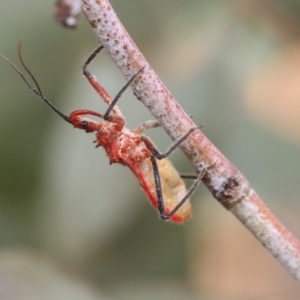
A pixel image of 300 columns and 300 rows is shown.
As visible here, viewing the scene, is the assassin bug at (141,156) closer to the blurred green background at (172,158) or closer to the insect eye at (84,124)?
the insect eye at (84,124)

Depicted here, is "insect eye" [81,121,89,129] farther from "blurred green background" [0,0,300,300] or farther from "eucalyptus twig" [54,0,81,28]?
"blurred green background" [0,0,300,300]

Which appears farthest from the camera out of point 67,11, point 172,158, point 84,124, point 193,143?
point 172,158

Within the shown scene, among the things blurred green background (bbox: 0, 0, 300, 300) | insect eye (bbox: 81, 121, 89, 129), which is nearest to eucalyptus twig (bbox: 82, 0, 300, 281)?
insect eye (bbox: 81, 121, 89, 129)

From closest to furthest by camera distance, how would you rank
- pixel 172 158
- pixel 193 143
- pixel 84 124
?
pixel 193 143, pixel 84 124, pixel 172 158

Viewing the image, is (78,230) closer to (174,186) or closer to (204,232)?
(204,232)

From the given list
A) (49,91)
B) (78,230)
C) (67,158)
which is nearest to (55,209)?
(78,230)

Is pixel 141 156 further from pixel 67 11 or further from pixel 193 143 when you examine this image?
pixel 67 11

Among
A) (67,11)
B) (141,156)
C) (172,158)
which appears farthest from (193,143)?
(172,158)
